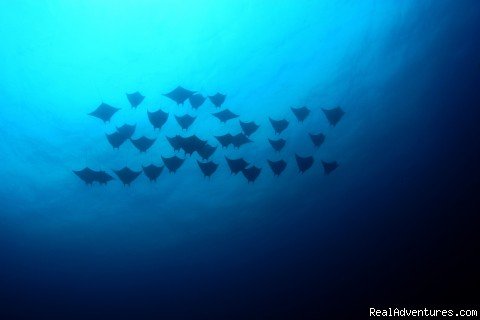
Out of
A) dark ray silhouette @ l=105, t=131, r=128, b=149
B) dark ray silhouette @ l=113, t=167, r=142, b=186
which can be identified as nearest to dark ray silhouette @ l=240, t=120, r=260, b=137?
dark ray silhouette @ l=105, t=131, r=128, b=149

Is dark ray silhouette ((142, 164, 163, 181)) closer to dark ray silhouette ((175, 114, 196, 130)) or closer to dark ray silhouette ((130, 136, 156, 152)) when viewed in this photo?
dark ray silhouette ((130, 136, 156, 152))

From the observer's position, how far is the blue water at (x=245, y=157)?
47.9 feet

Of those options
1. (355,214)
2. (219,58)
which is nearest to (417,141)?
(355,214)

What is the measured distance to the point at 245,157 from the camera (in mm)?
20391

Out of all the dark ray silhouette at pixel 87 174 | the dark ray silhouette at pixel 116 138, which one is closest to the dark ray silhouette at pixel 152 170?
the dark ray silhouette at pixel 116 138

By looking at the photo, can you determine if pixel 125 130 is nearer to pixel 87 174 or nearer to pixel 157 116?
pixel 157 116

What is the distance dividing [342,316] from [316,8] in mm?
40473

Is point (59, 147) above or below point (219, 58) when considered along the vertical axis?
below

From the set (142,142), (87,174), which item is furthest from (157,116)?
(87,174)

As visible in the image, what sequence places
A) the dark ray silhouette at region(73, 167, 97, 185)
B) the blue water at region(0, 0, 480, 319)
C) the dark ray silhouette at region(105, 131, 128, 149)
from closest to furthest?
1. the dark ray silhouette at region(105, 131, 128, 149)
2. the dark ray silhouette at region(73, 167, 97, 185)
3. the blue water at region(0, 0, 480, 319)

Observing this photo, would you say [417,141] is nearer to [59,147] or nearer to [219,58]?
[219,58]

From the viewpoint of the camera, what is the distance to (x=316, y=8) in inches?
556

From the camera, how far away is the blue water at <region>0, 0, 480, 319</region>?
47.9ft

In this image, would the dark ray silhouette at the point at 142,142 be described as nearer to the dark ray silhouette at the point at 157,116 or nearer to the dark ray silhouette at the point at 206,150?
the dark ray silhouette at the point at 157,116
